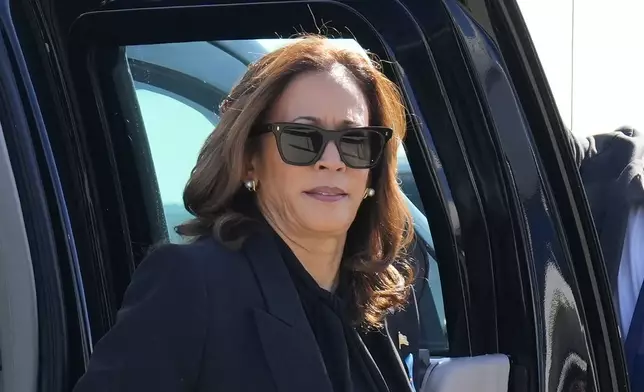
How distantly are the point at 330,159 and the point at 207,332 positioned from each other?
37cm

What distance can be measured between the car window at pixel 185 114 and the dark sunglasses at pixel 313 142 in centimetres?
27

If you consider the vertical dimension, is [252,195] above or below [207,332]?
above

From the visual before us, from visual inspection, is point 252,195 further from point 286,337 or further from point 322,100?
point 286,337

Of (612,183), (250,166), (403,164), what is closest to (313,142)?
(250,166)

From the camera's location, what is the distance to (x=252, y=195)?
178cm

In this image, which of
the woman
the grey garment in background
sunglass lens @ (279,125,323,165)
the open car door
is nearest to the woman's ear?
the woman

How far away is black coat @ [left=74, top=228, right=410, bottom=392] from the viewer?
4.66 feet

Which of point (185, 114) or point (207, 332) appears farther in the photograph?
point (185, 114)

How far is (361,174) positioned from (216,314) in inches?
16.2

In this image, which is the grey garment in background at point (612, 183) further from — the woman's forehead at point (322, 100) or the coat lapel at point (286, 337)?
the coat lapel at point (286, 337)

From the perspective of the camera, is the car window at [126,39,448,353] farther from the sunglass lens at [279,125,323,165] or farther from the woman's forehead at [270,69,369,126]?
the sunglass lens at [279,125,323,165]

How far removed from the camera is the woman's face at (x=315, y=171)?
1.66m

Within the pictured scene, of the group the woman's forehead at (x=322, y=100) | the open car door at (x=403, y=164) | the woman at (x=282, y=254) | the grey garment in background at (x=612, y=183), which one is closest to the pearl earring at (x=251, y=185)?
the woman at (x=282, y=254)

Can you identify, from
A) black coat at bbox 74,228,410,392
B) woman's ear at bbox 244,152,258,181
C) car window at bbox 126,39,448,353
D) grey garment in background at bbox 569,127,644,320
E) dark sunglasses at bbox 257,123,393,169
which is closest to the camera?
black coat at bbox 74,228,410,392
